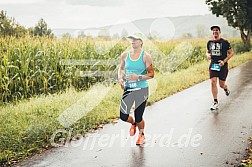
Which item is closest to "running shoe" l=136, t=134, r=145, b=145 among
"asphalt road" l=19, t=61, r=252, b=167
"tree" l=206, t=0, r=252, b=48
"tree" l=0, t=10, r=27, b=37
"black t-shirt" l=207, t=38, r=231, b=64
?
"asphalt road" l=19, t=61, r=252, b=167

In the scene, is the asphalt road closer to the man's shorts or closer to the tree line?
the man's shorts

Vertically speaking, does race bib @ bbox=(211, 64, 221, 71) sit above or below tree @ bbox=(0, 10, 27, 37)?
below

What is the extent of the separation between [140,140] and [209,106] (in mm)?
3474

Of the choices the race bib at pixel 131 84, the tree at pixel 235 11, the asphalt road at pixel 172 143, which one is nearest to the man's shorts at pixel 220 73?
the asphalt road at pixel 172 143

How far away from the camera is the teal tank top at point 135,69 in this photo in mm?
5648

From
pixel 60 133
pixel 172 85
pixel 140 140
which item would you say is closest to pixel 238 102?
pixel 172 85

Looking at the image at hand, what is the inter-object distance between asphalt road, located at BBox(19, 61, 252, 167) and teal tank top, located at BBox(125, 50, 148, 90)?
3.44 feet

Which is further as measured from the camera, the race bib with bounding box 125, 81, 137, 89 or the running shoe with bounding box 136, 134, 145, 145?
the running shoe with bounding box 136, 134, 145, 145

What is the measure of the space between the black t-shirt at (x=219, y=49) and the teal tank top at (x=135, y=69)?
10.8 ft

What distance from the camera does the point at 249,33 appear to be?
3391 cm

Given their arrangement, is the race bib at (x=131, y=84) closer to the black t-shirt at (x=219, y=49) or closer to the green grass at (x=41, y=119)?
the green grass at (x=41, y=119)

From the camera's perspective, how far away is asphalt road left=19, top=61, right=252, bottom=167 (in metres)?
5.18

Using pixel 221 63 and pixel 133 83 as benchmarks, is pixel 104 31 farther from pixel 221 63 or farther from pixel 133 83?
pixel 133 83

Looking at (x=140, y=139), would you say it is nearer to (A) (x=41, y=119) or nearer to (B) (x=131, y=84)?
(B) (x=131, y=84)
